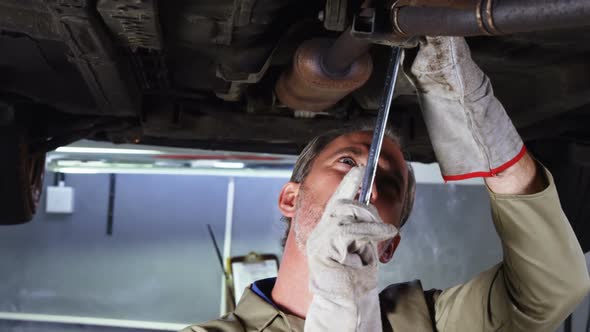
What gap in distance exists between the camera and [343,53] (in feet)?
3.45

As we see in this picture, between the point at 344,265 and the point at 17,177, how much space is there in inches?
41.0

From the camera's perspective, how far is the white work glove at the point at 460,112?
0.85 meters

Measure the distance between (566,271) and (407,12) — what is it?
469mm

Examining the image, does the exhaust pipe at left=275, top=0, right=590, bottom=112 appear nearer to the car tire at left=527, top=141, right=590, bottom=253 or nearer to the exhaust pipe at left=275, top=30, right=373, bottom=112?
the exhaust pipe at left=275, top=30, right=373, bottom=112

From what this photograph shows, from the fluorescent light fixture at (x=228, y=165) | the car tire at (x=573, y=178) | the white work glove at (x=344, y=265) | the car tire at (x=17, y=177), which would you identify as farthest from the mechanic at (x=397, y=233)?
the fluorescent light fixture at (x=228, y=165)

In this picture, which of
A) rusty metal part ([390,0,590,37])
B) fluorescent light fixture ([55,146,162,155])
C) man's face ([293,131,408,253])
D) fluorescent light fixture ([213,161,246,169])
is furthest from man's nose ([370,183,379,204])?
fluorescent light fixture ([213,161,246,169])

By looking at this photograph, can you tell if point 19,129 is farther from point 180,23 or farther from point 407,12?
point 407,12

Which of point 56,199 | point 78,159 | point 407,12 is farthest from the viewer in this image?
point 56,199

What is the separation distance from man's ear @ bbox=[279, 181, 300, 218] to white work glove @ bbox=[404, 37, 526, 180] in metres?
0.41

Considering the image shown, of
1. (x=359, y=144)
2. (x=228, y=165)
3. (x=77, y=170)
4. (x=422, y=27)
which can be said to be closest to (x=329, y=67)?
(x=359, y=144)

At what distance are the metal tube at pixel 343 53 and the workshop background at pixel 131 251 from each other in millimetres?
2833

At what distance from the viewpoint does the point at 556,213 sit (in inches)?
36.6

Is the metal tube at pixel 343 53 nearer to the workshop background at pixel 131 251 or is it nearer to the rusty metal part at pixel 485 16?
the rusty metal part at pixel 485 16

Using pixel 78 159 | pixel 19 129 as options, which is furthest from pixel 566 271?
pixel 78 159
